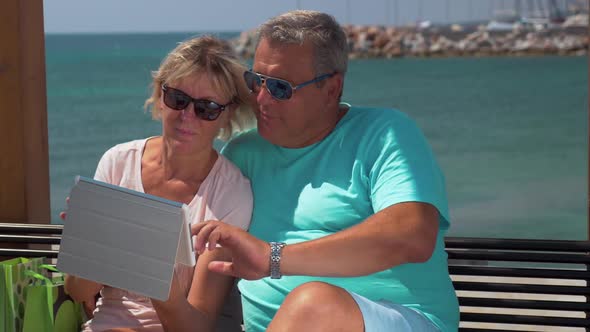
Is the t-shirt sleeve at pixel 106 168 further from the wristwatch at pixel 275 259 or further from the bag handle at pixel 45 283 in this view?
the wristwatch at pixel 275 259

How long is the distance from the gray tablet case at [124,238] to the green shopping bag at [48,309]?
1.64 feet

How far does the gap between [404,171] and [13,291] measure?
49.2 inches

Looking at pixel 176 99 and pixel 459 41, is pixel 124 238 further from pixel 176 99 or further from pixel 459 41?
pixel 459 41

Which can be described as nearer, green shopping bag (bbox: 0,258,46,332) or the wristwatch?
the wristwatch

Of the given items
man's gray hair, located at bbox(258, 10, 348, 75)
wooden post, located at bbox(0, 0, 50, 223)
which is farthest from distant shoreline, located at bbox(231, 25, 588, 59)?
man's gray hair, located at bbox(258, 10, 348, 75)

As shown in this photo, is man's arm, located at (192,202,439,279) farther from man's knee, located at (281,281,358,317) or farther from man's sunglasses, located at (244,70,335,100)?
man's sunglasses, located at (244,70,335,100)

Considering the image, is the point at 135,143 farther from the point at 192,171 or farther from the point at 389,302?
the point at 389,302

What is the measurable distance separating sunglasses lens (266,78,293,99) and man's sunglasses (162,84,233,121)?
16cm

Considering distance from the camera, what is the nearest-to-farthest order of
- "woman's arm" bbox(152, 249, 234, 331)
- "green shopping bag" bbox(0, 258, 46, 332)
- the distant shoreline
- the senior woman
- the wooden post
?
"woman's arm" bbox(152, 249, 234, 331), the senior woman, "green shopping bag" bbox(0, 258, 46, 332), the wooden post, the distant shoreline

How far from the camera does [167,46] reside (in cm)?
5288

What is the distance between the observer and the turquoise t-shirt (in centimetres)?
261

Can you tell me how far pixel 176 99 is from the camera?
8.94 feet

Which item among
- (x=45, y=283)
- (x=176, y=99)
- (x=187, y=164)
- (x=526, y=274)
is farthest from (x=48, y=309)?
(x=526, y=274)

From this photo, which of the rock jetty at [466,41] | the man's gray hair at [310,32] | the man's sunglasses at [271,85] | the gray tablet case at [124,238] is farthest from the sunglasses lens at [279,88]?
the rock jetty at [466,41]
